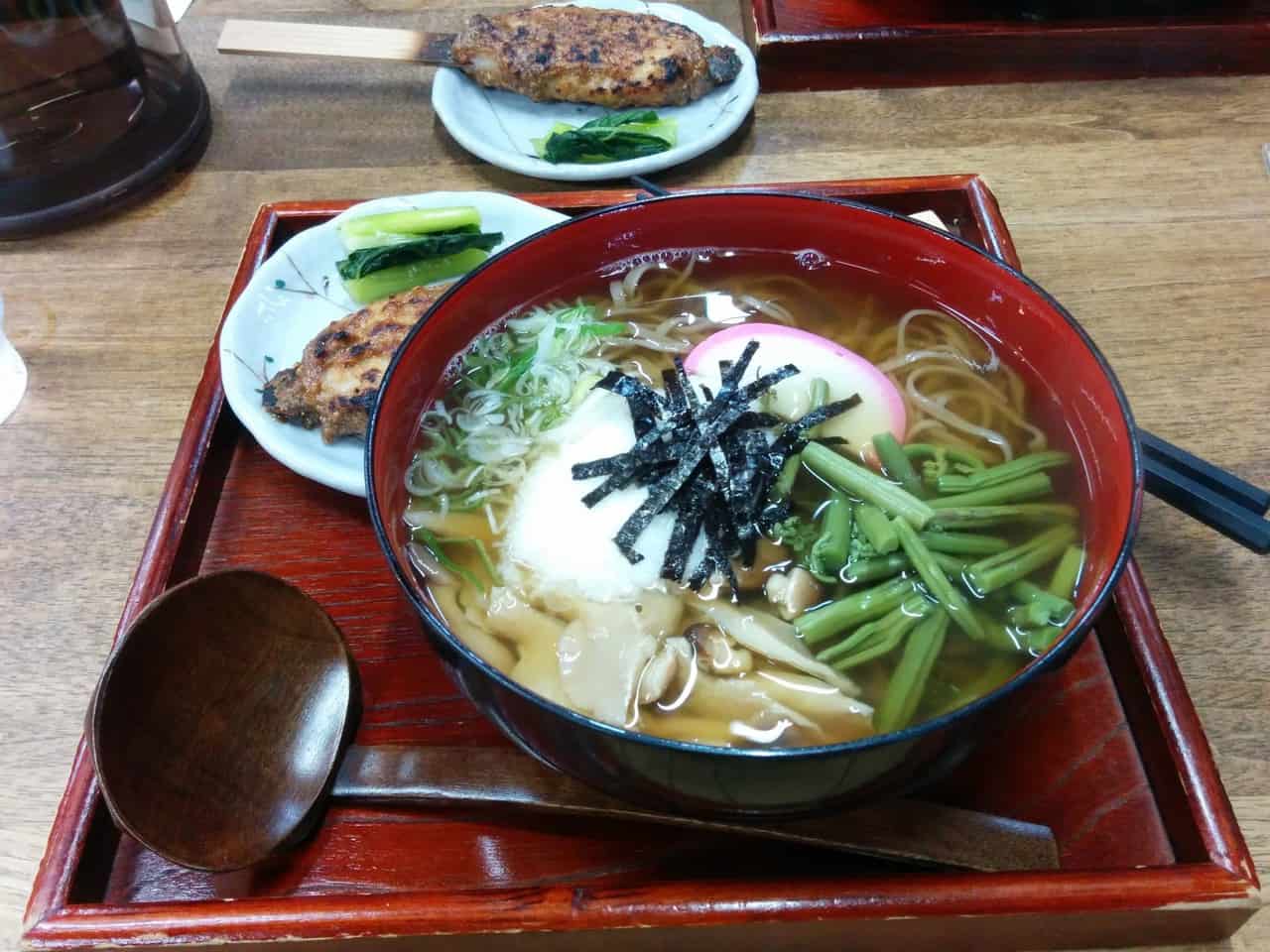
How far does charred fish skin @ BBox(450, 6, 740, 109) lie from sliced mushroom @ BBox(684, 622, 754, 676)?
172 cm

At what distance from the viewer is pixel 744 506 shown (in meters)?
1.30

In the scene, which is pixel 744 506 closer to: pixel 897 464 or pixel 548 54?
pixel 897 464

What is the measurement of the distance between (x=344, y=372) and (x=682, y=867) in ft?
3.51

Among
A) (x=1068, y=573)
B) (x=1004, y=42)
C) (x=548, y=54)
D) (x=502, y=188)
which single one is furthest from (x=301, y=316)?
(x=1004, y=42)

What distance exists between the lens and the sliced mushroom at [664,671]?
3.82 feet

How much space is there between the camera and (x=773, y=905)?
104 cm

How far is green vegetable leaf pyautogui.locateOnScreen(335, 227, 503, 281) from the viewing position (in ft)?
6.32

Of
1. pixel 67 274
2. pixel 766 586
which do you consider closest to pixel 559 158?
pixel 67 274

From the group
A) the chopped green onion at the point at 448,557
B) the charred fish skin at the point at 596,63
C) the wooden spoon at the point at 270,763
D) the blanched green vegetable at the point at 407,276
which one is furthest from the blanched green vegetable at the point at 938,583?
the charred fish skin at the point at 596,63

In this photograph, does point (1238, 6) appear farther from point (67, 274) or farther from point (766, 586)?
point (67, 274)

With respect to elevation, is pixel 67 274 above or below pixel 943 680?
above

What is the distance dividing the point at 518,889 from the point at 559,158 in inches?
70.5

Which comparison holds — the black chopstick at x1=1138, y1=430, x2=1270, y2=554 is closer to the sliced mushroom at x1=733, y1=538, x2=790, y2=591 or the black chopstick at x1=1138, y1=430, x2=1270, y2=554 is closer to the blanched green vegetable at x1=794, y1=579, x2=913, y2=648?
the blanched green vegetable at x1=794, y1=579, x2=913, y2=648

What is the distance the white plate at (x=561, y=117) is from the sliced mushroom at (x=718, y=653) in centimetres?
135
